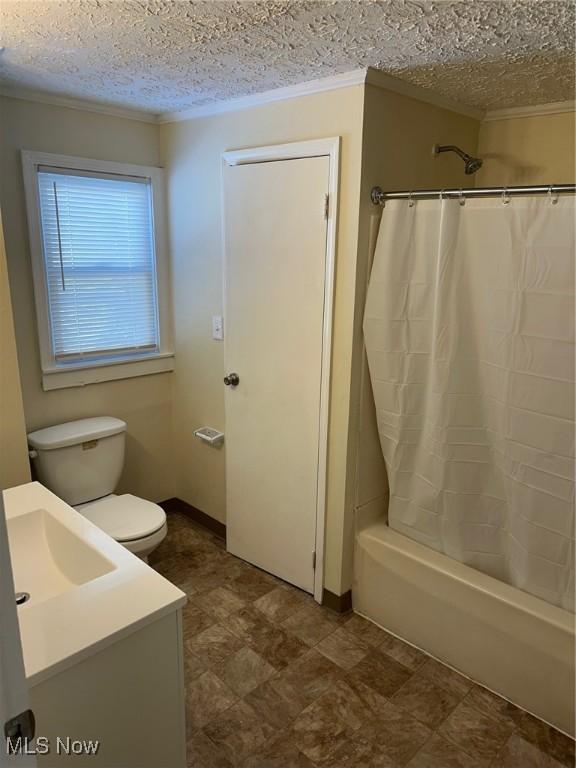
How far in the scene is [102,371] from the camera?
2.81 m

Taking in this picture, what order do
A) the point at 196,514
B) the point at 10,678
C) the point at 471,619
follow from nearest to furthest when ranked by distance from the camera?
the point at 10,678, the point at 471,619, the point at 196,514

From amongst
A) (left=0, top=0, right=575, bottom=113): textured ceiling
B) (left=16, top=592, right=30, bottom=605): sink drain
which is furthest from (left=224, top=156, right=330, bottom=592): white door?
(left=16, top=592, right=30, bottom=605): sink drain

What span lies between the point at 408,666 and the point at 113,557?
52.3 inches

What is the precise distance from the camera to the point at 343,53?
5.70 feet

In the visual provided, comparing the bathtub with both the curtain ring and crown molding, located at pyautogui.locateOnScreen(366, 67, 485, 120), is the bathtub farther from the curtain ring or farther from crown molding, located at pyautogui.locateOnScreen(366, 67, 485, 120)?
crown molding, located at pyautogui.locateOnScreen(366, 67, 485, 120)

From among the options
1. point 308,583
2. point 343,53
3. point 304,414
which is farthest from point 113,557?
point 343,53

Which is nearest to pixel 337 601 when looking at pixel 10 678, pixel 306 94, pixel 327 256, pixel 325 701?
pixel 325 701

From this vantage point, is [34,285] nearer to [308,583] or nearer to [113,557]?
[113,557]

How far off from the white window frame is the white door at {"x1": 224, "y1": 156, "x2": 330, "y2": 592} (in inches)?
22.2

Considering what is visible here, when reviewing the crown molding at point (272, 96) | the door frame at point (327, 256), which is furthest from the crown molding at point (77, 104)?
the door frame at point (327, 256)

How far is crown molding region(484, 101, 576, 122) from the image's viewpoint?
7.47ft

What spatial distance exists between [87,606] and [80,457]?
136cm

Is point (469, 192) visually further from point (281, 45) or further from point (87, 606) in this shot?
point (87, 606)

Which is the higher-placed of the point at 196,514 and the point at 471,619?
the point at 471,619
